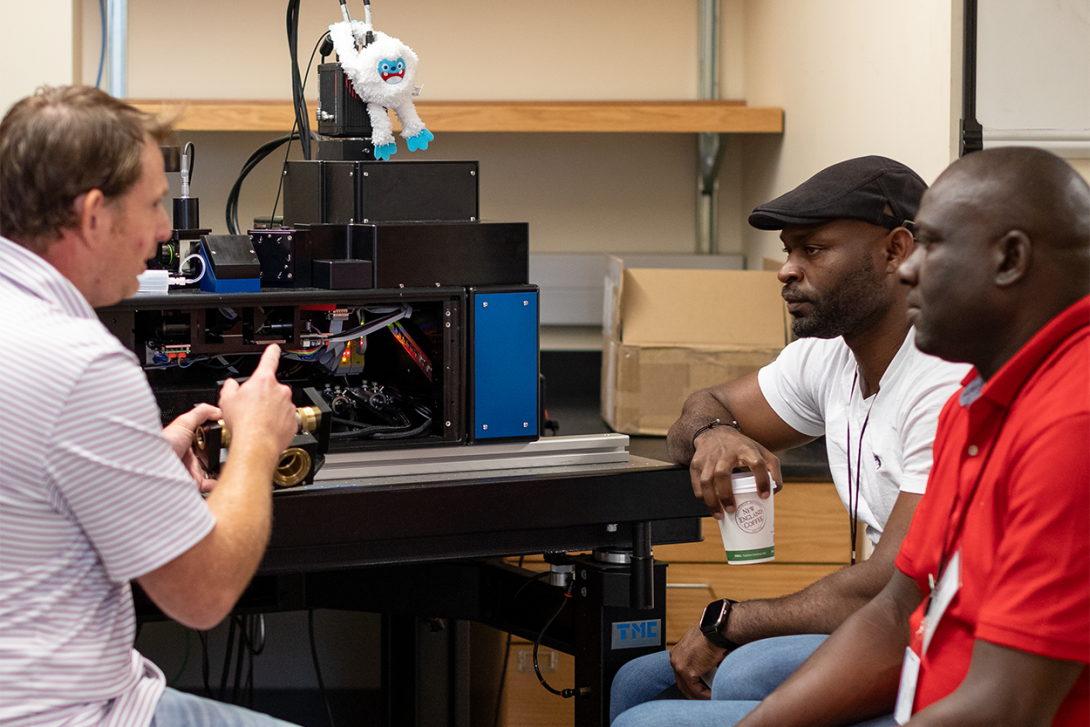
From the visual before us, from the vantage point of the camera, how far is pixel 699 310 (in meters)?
2.28

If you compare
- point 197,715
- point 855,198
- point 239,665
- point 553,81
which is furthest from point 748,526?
point 553,81

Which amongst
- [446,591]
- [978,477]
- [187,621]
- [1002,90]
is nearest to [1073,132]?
[1002,90]

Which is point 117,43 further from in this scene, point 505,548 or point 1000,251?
point 1000,251

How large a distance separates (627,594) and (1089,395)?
0.85 meters

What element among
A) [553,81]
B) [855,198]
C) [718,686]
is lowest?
[718,686]

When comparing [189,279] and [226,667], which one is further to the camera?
[226,667]

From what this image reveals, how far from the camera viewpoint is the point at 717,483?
1.37m

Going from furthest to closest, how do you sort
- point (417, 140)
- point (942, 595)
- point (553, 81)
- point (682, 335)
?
point (553, 81) < point (682, 335) < point (417, 140) < point (942, 595)

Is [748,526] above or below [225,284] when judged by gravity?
below

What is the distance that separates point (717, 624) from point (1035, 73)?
0.97 meters


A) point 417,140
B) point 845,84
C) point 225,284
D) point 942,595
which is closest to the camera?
point 942,595

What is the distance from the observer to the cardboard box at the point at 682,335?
2262 mm

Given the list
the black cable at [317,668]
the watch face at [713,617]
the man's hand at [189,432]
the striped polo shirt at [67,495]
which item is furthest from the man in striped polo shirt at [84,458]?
the black cable at [317,668]

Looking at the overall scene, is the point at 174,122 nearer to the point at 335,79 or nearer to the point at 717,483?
the point at 335,79
